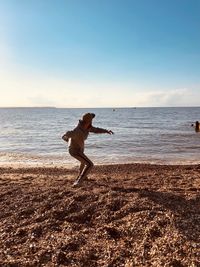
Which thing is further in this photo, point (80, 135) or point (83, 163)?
point (83, 163)

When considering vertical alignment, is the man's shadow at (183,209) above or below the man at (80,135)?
below

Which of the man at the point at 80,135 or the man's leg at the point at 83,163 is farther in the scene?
the man's leg at the point at 83,163

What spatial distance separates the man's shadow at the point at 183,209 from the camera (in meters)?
6.25

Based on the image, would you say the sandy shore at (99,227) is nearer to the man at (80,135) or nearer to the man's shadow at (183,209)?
the man's shadow at (183,209)

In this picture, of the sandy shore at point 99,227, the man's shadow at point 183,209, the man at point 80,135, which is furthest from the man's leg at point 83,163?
the man's shadow at point 183,209

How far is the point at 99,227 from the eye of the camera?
6.57m

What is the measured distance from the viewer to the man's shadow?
625cm

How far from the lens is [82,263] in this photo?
17.1 feet

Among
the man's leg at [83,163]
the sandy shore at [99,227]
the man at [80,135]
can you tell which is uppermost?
the man at [80,135]

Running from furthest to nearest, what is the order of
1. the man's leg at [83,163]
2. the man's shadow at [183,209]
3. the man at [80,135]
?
the man's leg at [83,163] → the man at [80,135] → the man's shadow at [183,209]

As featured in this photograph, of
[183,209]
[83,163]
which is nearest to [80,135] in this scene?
[83,163]

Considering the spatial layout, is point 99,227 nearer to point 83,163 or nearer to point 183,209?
point 183,209

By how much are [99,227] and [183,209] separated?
1972 mm

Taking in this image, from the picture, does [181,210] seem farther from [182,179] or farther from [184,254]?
[182,179]
